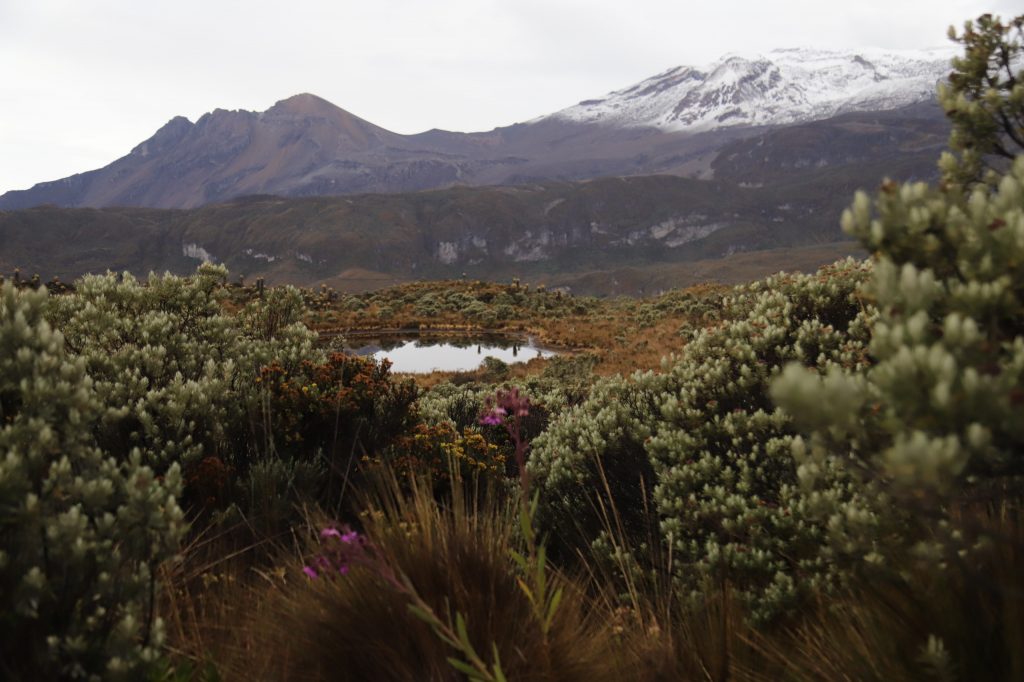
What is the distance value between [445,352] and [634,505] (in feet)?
80.6

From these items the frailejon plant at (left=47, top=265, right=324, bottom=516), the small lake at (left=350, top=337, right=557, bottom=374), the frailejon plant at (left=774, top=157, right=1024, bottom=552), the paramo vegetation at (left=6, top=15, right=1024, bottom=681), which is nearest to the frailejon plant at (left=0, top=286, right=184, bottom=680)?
the paramo vegetation at (left=6, top=15, right=1024, bottom=681)

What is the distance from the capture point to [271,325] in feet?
39.8

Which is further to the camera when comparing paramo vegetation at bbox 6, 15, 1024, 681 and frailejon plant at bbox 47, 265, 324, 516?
frailejon plant at bbox 47, 265, 324, 516

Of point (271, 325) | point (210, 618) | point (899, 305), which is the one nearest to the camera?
point (899, 305)

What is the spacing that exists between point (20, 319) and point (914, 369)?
3.40m

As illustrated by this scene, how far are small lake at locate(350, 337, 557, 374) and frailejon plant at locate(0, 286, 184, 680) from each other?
21574 millimetres

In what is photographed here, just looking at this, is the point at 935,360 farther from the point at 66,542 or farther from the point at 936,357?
the point at 66,542

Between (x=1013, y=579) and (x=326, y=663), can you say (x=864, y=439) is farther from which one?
(x=326, y=663)

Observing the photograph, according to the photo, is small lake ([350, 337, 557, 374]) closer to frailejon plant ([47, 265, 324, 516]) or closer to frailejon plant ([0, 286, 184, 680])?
frailejon plant ([47, 265, 324, 516])

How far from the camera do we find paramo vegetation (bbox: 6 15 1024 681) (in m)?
2.05

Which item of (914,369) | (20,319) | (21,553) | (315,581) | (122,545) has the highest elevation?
(20,319)

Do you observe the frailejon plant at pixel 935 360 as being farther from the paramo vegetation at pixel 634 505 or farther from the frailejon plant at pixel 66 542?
the frailejon plant at pixel 66 542

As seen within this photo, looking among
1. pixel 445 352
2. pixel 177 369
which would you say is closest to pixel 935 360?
pixel 177 369

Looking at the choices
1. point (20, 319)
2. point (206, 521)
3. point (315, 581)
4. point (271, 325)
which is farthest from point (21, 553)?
point (271, 325)
